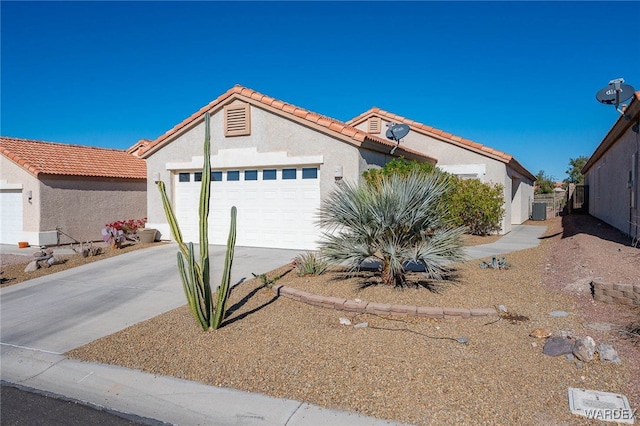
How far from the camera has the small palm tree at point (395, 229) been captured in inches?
281

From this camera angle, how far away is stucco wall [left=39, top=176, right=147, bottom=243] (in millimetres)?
15047

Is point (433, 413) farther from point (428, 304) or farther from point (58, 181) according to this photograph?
point (58, 181)

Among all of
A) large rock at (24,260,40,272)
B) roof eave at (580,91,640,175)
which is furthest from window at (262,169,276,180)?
roof eave at (580,91,640,175)

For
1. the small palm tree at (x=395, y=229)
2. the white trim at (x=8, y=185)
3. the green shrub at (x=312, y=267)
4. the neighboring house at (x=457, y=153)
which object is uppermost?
the neighboring house at (x=457, y=153)

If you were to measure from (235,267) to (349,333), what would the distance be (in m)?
5.13

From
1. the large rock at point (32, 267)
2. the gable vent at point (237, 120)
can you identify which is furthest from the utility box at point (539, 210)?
the large rock at point (32, 267)

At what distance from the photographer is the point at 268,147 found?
12805mm

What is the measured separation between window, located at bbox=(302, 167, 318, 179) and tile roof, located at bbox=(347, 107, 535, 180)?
7.09 metres

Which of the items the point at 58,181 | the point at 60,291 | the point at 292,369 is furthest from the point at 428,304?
the point at 58,181

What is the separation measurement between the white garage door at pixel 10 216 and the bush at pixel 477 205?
1478 cm

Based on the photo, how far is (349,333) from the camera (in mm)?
5605

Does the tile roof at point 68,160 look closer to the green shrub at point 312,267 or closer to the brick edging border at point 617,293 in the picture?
the green shrub at point 312,267

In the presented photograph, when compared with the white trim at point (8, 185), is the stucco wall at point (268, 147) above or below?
above

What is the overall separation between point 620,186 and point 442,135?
20.0ft
